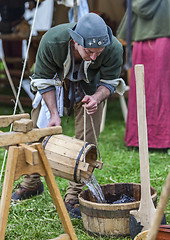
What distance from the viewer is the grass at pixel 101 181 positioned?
8.81ft

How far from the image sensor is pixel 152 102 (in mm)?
4531

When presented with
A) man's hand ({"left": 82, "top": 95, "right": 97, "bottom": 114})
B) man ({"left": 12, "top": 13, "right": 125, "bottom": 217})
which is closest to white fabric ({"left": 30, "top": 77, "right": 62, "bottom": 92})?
man ({"left": 12, "top": 13, "right": 125, "bottom": 217})

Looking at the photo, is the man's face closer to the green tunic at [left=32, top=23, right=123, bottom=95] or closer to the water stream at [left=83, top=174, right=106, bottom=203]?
the green tunic at [left=32, top=23, right=123, bottom=95]

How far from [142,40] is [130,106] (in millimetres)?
764

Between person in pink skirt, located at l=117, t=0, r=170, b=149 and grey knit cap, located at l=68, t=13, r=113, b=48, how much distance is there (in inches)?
77.4

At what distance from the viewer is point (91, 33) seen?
7.86ft

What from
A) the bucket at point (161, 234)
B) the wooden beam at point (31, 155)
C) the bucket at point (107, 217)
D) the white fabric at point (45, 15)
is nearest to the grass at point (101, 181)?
the bucket at point (107, 217)

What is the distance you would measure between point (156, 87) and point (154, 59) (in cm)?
31

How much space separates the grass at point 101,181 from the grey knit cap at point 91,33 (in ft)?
3.88

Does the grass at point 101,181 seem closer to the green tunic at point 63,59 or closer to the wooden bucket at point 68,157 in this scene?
the wooden bucket at point 68,157

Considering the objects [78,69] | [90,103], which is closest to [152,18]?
[78,69]

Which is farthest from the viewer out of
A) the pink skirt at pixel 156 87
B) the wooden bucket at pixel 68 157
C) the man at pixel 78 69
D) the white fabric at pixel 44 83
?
the pink skirt at pixel 156 87

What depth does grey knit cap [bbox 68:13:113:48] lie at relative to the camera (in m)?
2.40

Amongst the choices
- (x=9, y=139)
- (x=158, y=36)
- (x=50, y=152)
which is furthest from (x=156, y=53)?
(x=9, y=139)
